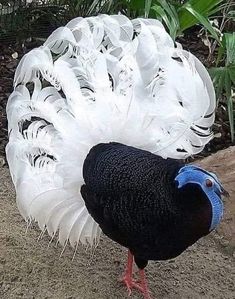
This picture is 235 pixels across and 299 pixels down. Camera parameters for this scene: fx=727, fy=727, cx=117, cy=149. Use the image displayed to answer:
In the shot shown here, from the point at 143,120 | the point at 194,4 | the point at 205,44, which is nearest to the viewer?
the point at 143,120

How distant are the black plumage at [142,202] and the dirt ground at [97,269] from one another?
1.86 ft

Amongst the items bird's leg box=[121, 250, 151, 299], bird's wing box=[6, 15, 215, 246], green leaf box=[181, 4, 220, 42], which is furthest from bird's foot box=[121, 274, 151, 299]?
green leaf box=[181, 4, 220, 42]

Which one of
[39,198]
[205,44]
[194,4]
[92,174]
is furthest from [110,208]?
[205,44]

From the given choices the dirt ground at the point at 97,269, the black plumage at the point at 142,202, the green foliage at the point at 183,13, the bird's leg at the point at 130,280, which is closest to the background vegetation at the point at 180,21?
the green foliage at the point at 183,13

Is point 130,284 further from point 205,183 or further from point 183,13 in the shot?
point 183,13

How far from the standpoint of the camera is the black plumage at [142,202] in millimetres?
3246

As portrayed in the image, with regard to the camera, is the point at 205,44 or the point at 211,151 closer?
the point at 211,151

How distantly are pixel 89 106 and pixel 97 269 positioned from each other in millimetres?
1043

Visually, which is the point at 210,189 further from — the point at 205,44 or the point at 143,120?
the point at 205,44

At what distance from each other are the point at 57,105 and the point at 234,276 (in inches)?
56.9

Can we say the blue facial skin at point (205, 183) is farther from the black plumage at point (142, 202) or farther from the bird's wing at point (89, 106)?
the bird's wing at point (89, 106)

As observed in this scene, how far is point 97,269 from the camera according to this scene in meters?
4.17

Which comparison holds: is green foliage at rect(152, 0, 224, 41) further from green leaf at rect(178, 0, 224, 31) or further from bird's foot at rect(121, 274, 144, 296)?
bird's foot at rect(121, 274, 144, 296)

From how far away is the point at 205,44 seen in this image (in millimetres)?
6883
